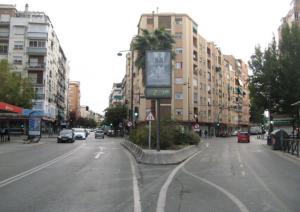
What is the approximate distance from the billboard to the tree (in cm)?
3934

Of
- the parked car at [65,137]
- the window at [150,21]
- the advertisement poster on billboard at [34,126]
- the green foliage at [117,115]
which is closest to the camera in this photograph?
the advertisement poster on billboard at [34,126]

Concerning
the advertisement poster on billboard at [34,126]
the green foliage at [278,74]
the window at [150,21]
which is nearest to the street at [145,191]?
the green foliage at [278,74]

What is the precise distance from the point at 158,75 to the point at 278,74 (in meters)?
25.9

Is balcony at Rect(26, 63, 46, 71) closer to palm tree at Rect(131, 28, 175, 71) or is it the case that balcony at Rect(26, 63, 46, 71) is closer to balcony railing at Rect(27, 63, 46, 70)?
balcony railing at Rect(27, 63, 46, 70)

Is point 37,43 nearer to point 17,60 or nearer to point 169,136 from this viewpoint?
point 17,60

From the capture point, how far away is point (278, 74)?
153ft

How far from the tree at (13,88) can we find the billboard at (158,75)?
3934cm

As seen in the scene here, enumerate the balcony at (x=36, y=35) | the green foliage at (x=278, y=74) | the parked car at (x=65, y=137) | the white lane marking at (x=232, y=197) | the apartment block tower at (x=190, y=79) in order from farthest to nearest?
the apartment block tower at (x=190, y=79) → the balcony at (x=36, y=35) → the parked car at (x=65, y=137) → the green foliage at (x=278, y=74) → the white lane marking at (x=232, y=197)

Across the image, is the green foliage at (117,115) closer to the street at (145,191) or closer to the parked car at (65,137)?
the parked car at (65,137)

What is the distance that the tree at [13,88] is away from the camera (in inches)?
2317

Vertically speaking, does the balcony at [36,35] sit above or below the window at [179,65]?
above

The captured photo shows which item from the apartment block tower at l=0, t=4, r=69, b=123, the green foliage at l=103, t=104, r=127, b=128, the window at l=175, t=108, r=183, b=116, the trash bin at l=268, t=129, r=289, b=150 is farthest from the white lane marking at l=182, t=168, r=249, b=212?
the green foliage at l=103, t=104, r=127, b=128

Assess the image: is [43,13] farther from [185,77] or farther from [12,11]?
[185,77]

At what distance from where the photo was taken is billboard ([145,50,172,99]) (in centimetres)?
2417
